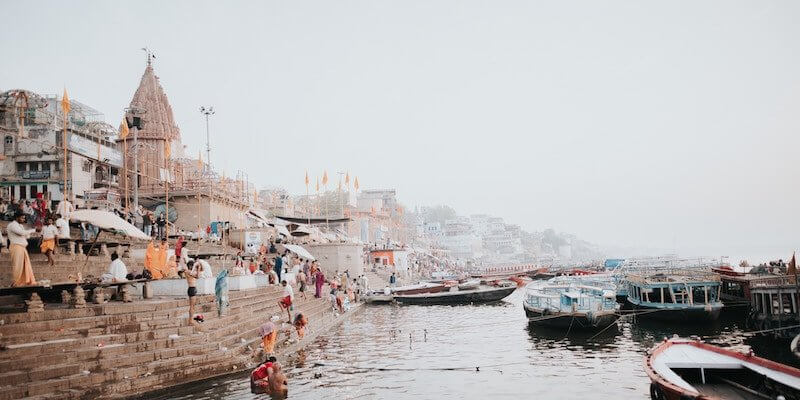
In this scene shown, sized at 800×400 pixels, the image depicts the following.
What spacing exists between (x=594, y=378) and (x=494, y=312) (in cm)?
1633

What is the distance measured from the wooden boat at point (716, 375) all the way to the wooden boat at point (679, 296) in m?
11.4

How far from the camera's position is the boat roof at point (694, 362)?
970 cm

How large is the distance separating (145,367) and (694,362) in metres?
11.1

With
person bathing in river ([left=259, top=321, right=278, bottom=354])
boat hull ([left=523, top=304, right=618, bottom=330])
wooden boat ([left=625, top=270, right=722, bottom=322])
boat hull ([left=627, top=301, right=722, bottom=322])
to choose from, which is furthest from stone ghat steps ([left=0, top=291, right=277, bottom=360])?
wooden boat ([left=625, top=270, right=722, bottom=322])

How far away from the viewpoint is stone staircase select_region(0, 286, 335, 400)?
10000 mm

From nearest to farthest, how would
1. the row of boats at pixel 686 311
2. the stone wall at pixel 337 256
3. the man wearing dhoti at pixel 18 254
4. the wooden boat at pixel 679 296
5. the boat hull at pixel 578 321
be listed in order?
the row of boats at pixel 686 311
the man wearing dhoti at pixel 18 254
the boat hull at pixel 578 321
the wooden boat at pixel 679 296
the stone wall at pixel 337 256

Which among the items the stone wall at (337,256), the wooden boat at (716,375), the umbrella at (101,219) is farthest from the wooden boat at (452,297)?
the wooden boat at (716,375)

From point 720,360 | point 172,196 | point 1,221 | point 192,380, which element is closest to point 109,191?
point 172,196

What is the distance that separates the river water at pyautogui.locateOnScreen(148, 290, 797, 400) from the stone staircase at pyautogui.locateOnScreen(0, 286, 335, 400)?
56 cm

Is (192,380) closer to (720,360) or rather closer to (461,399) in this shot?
(461,399)

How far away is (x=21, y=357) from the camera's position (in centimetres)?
1005

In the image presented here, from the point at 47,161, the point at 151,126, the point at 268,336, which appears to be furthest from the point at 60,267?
the point at 151,126

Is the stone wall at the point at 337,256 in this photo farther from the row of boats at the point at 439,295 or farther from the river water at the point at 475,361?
the river water at the point at 475,361

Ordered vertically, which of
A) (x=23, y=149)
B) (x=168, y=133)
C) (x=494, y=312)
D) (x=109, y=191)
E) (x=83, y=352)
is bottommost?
(x=494, y=312)
